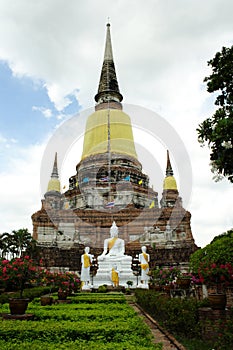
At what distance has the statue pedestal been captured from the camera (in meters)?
24.5

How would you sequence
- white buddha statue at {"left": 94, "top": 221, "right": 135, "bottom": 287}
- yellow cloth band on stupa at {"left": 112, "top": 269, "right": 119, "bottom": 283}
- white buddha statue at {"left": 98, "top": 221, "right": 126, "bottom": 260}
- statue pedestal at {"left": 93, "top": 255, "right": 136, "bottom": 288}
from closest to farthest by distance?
1. yellow cloth band on stupa at {"left": 112, "top": 269, "right": 119, "bottom": 283}
2. white buddha statue at {"left": 94, "top": 221, "right": 135, "bottom": 287}
3. statue pedestal at {"left": 93, "top": 255, "right": 136, "bottom": 288}
4. white buddha statue at {"left": 98, "top": 221, "right": 126, "bottom": 260}

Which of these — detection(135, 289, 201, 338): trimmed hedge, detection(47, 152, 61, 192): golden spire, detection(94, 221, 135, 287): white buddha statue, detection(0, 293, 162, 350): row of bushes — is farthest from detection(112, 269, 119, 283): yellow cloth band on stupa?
detection(47, 152, 61, 192): golden spire

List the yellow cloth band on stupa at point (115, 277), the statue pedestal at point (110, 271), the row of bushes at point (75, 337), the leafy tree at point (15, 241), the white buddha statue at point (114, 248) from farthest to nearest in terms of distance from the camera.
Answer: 1. the leafy tree at point (15, 241)
2. the white buddha statue at point (114, 248)
3. the statue pedestal at point (110, 271)
4. the yellow cloth band on stupa at point (115, 277)
5. the row of bushes at point (75, 337)

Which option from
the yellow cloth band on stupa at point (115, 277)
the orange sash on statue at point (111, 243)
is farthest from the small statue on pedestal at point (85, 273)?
the orange sash on statue at point (111, 243)

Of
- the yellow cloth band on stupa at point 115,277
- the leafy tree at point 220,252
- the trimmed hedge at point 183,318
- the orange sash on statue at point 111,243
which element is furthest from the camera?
the orange sash on statue at point 111,243

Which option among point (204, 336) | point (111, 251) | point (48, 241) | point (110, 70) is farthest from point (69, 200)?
point (204, 336)

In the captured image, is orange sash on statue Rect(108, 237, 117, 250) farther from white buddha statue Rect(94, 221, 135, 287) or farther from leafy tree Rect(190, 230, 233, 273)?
leafy tree Rect(190, 230, 233, 273)

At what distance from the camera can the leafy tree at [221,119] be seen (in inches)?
291

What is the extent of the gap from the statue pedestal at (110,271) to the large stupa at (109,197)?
996cm

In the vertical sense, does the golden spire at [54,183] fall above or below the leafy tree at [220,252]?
above

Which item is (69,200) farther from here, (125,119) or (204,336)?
(204,336)

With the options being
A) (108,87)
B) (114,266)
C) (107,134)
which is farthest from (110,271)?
(108,87)

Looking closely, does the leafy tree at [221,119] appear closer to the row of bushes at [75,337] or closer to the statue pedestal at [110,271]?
the row of bushes at [75,337]

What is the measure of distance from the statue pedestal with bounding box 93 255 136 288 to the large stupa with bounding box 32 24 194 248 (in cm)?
996
